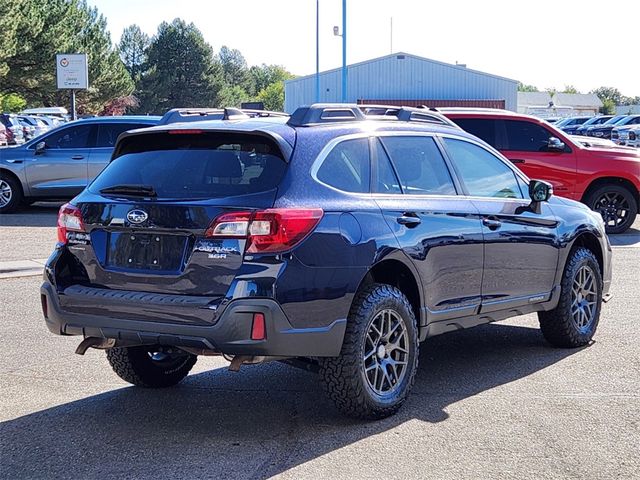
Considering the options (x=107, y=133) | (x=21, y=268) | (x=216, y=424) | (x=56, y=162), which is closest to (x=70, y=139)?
(x=56, y=162)

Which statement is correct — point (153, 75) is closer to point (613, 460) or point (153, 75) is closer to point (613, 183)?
point (613, 183)

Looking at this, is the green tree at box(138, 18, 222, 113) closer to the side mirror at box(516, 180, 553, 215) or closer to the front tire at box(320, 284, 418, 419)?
the side mirror at box(516, 180, 553, 215)

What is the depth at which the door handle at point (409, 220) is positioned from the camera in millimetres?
5648

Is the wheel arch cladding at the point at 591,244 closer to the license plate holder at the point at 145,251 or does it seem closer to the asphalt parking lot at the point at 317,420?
the asphalt parking lot at the point at 317,420

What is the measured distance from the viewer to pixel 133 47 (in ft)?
332

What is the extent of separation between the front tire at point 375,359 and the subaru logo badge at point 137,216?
1.26 meters

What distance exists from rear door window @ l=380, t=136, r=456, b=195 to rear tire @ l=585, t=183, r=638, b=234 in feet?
32.1

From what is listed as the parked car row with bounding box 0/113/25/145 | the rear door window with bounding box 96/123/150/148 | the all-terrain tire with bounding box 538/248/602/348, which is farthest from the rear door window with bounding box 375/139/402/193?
the parked car row with bounding box 0/113/25/145

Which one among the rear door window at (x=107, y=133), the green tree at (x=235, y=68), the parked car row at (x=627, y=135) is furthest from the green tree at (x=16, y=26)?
the green tree at (x=235, y=68)

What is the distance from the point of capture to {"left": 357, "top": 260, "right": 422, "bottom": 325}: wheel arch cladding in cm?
558

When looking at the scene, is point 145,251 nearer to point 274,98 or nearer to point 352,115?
point 352,115

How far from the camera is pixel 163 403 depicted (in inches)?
232

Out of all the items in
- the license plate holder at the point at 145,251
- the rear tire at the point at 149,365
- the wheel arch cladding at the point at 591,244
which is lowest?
the rear tire at the point at 149,365

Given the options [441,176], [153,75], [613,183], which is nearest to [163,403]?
[441,176]
